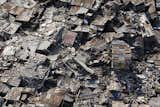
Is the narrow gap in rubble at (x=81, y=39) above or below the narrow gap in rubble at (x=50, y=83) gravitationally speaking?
above

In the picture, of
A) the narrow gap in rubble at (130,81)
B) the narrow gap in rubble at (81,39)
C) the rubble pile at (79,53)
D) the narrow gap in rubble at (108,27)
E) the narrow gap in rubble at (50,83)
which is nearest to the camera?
the rubble pile at (79,53)

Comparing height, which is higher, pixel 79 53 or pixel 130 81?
pixel 79 53

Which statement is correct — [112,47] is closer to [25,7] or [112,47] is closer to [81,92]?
[81,92]

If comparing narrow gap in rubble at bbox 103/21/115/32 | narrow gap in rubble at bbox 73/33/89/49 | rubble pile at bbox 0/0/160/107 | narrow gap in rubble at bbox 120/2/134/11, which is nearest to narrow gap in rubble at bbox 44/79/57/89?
rubble pile at bbox 0/0/160/107

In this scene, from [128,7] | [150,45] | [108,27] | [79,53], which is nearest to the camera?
[79,53]

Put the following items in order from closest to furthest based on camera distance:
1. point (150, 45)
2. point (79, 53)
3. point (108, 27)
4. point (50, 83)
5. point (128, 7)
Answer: point (50, 83) < point (79, 53) < point (150, 45) < point (108, 27) < point (128, 7)

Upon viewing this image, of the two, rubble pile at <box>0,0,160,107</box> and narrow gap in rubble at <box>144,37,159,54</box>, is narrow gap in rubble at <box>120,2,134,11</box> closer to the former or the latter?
rubble pile at <box>0,0,160,107</box>

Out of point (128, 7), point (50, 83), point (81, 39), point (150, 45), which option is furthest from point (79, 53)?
point (128, 7)

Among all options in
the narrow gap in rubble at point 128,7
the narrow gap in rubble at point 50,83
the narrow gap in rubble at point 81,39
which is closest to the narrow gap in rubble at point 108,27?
the narrow gap in rubble at point 81,39

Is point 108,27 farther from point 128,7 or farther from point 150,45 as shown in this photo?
point 150,45

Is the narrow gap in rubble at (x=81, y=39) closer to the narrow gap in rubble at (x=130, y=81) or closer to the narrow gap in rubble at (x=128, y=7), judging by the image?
the narrow gap in rubble at (x=130, y=81)
